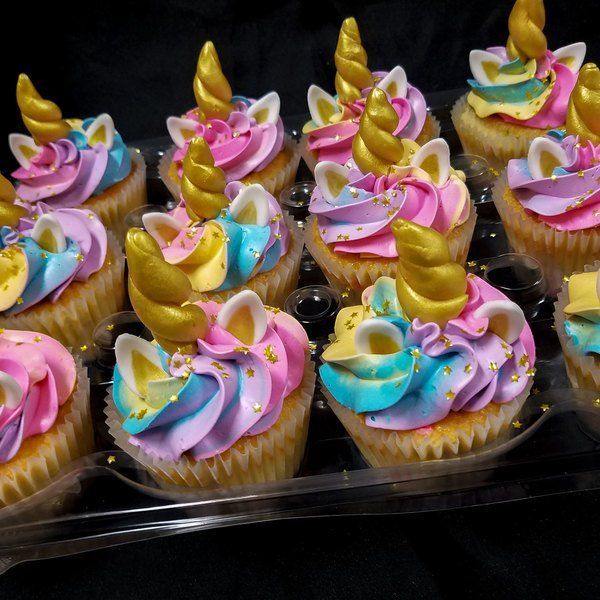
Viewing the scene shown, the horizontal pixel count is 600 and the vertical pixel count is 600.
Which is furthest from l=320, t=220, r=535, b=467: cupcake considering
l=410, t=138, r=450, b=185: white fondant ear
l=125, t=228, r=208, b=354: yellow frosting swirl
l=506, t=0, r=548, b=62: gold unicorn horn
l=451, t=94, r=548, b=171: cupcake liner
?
l=506, t=0, r=548, b=62: gold unicorn horn

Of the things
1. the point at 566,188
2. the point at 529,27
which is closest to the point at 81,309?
the point at 566,188

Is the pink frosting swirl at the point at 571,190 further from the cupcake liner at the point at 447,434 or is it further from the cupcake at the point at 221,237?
the cupcake at the point at 221,237

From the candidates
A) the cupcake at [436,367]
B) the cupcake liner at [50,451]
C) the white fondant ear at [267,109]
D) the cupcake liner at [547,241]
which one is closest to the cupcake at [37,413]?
the cupcake liner at [50,451]

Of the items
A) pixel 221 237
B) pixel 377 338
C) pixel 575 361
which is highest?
pixel 221 237

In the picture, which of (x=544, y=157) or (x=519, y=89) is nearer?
(x=544, y=157)

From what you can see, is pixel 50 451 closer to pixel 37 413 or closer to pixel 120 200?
pixel 37 413

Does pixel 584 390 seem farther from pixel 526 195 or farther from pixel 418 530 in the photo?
pixel 526 195
